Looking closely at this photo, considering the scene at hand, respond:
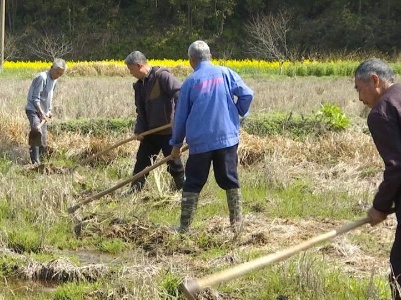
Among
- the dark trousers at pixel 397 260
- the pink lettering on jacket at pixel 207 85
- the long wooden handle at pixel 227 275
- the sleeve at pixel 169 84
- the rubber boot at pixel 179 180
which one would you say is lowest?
the rubber boot at pixel 179 180

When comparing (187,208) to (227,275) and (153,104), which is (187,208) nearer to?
(153,104)

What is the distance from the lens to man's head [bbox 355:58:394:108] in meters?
3.82

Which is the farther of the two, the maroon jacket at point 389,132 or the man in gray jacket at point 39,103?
the man in gray jacket at point 39,103

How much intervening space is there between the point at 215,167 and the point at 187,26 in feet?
116

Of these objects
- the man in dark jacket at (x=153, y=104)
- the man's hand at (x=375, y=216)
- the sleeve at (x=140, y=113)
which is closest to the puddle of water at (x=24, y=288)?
the man's hand at (x=375, y=216)

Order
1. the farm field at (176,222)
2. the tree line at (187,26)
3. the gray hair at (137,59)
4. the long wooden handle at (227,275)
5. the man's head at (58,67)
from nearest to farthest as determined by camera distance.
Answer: the long wooden handle at (227,275) < the farm field at (176,222) < the gray hair at (137,59) < the man's head at (58,67) < the tree line at (187,26)

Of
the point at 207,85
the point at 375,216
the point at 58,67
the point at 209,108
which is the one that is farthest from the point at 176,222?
the point at 58,67

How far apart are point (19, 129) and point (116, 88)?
183 inches

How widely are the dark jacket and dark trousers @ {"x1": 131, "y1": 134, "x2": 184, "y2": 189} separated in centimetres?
13

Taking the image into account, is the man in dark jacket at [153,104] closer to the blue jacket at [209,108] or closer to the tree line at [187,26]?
the blue jacket at [209,108]

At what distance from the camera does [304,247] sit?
3.72 m

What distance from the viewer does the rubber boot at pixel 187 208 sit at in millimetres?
5891

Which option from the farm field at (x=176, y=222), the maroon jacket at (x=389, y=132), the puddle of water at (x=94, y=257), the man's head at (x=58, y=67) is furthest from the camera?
the man's head at (x=58, y=67)

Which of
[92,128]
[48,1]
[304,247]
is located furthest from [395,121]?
[48,1]
